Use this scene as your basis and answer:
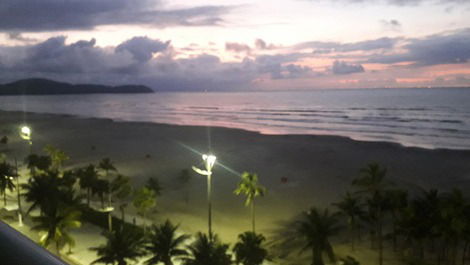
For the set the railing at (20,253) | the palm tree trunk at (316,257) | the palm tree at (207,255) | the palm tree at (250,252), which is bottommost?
the palm tree trunk at (316,257)

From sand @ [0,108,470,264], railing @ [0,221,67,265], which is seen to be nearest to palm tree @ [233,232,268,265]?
sand @ [0,108,470,264]

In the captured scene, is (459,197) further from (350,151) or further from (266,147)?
(266,147)

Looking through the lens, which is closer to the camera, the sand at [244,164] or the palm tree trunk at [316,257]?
the palm tree trunk at [316,257]

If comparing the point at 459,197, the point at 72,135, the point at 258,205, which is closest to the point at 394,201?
the point at 459,197

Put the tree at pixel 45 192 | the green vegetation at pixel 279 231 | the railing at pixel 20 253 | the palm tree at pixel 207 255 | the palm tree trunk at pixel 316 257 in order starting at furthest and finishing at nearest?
1. the tree at pixel 45 192
2. the palm tree trunk at pixel 316 257
3. the green vegetation at pixel 279 231
4. the palm tree at pixel 207 255
5. the railing at pixel 20 253

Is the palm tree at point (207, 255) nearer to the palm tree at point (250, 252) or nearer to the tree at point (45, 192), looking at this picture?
the palm tree at point (250, 252)

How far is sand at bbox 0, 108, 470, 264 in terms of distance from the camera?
3422cm

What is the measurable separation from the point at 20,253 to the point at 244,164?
4872cm

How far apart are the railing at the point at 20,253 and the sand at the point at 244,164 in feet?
89.7

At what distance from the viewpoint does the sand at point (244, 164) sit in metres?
34.2

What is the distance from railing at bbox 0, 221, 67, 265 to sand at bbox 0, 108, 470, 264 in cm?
2735

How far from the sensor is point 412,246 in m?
27.3

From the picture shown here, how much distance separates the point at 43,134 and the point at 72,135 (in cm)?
719

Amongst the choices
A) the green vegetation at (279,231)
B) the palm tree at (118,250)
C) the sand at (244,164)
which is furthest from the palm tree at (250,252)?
the sand at (244,164)
